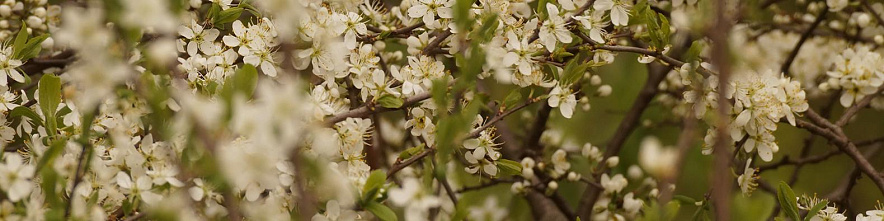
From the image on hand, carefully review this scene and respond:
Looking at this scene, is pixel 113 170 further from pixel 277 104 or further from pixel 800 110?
pixel 800 110

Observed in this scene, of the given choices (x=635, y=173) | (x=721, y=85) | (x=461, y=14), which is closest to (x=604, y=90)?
(x=635, y=173)

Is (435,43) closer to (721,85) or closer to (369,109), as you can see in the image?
(369,109)

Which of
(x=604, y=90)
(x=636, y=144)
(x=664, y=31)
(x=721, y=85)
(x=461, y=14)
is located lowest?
(x=636, y=144)

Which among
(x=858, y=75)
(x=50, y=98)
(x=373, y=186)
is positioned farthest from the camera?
(x=858, y=75)

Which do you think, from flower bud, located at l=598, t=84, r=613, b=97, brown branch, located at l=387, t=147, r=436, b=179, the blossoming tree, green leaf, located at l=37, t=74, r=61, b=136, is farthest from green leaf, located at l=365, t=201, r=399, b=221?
flower bud, located at l=598, t=84, r=613, b=97

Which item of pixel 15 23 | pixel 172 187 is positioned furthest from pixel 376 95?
pixel 15 23

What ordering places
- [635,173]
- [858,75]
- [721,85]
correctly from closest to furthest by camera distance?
[721,85], [858,75], [635,173]

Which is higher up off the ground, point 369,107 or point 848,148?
point 369,107
